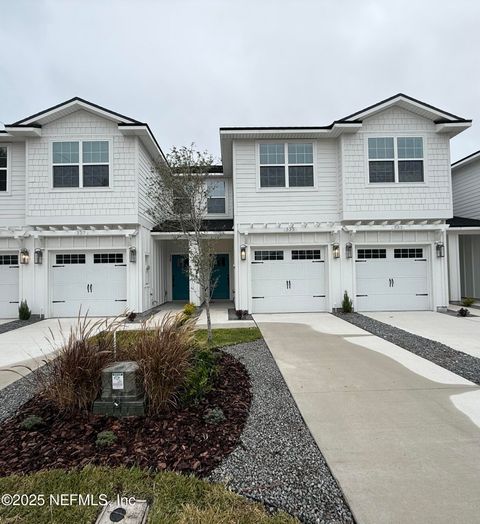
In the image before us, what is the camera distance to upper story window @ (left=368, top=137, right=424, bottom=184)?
11.4 meters

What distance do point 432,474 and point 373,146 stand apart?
36.1ft

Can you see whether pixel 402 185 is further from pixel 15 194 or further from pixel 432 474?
pixel 15 194

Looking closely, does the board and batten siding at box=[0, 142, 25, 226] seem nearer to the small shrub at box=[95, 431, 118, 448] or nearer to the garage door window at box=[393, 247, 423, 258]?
the small shrub at box=[95, 431, 118, 448]

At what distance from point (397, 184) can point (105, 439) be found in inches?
456

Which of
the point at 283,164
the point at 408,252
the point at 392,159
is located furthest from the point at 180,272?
the point at 392,159

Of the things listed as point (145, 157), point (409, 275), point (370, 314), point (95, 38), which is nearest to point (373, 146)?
point (409, 275)

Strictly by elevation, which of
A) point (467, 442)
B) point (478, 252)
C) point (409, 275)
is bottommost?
point (467, 442)

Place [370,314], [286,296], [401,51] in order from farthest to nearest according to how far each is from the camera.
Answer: [401,51], [286,296], [370,314]

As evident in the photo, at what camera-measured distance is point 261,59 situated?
17.4 meters

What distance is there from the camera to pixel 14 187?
37.5ft

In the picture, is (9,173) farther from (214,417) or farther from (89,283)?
(214,417)

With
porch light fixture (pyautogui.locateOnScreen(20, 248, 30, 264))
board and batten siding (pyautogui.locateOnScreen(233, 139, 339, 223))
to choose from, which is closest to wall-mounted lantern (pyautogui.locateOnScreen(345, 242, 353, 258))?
board and batten siding (pyautogui.locateOnScreen(233, 139, 339, 223))

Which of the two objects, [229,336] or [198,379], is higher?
[198,379]

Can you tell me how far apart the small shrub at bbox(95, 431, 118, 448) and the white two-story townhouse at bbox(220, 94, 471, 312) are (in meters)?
8.39
